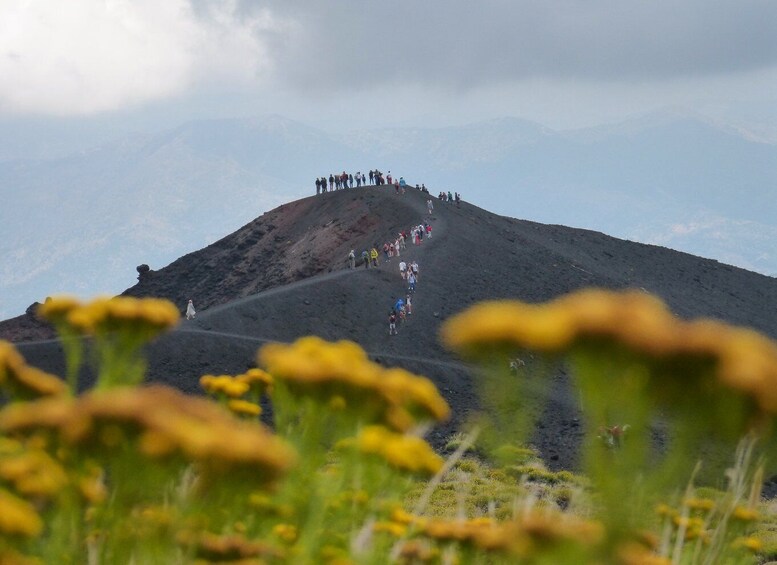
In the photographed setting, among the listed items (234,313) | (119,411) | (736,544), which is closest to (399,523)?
(119,411)

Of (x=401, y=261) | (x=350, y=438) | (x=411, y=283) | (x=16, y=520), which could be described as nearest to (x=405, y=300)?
(x=411, y=283)

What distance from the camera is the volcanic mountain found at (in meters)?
31.8

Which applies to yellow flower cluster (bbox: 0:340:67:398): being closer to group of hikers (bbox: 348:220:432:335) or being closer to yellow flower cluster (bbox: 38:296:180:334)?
yellow flower cluster (bbox: 38:296:180:334)

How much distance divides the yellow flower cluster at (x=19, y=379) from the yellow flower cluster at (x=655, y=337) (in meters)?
1.78

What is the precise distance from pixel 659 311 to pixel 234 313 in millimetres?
34157

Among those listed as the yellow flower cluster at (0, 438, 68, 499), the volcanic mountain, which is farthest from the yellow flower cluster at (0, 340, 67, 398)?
the volcanic mountain

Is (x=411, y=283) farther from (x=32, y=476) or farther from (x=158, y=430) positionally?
(x=158, y=430)

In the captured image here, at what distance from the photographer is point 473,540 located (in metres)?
3.41

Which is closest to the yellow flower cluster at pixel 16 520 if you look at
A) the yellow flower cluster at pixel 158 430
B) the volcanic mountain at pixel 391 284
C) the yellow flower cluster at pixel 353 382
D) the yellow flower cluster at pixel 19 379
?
the yellow flower cluster at pixel 158 430

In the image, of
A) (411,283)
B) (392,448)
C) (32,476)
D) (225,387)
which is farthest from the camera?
(411,283)

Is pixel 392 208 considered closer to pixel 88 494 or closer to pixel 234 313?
pixel 234 313

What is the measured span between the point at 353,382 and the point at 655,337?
1.09 metres

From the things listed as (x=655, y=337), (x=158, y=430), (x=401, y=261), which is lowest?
(x=158, y=430)

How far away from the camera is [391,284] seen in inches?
1592
